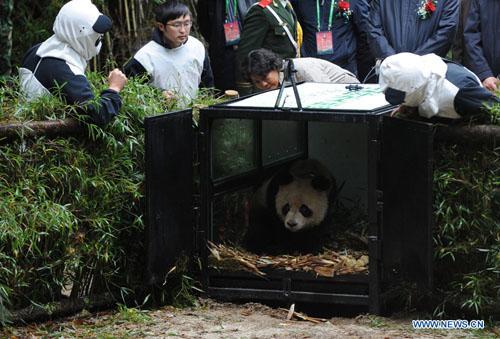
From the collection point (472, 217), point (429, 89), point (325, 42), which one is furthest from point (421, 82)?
point (325, 42)

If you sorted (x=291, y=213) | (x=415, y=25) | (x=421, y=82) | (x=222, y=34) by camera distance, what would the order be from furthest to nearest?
(x=222, y=34) → (x=415, y=25) → (x=291, y=213) → (x=421, y=82)

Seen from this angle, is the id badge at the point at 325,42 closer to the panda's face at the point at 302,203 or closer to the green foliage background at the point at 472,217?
the panda's face at the point at 302,203

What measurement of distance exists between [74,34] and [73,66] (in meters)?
0.20

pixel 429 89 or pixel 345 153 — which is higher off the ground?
pixel 429 89

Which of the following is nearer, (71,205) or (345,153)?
(71,205)

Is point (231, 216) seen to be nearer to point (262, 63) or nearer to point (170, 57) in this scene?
point (262, 63)

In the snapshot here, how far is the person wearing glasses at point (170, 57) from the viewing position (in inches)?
300

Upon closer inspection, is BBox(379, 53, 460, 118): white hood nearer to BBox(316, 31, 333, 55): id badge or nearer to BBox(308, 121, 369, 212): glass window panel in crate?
BBox(308, 121, 369, 212): glass window panel in crate

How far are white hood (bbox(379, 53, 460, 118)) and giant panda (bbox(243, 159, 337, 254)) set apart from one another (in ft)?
3.87

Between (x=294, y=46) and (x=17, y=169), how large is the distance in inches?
125

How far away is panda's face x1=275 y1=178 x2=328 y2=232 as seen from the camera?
6828 millimetres

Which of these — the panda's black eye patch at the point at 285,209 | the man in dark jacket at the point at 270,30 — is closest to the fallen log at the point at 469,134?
the panda's black eye patch at the point at 285,209

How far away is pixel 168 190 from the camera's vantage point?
20.8 ft

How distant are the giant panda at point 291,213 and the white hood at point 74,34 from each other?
1.48 metres
